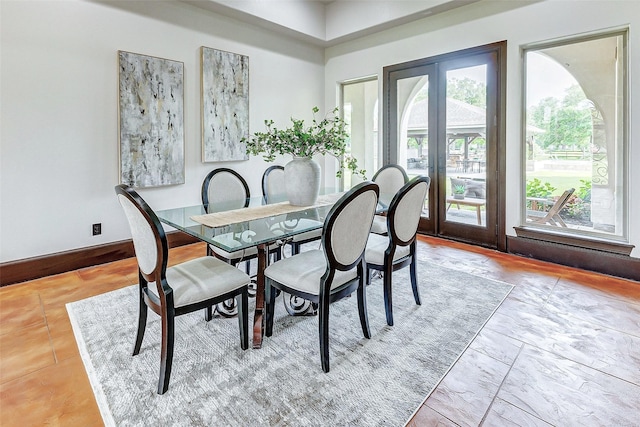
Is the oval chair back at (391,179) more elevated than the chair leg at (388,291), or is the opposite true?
the oval chair back at (391,179)

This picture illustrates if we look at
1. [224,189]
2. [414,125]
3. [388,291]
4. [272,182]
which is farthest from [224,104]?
[388,291]

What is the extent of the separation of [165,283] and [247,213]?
94cm

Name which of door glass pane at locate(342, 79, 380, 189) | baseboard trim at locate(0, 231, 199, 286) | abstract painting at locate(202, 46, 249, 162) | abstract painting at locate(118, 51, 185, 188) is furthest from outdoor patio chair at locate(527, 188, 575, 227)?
baseboard trim at locate(0, 231, 199, 286)

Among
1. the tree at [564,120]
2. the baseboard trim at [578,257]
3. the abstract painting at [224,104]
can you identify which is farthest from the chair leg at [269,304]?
the tree at [564,120]

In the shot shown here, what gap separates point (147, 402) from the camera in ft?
5.30

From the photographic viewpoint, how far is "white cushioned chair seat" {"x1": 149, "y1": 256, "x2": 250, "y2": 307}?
1.75 meters

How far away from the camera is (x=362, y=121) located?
225 inches

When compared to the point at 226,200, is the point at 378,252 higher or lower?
lower

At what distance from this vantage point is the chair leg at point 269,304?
2104mm

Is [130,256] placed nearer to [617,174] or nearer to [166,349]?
[166,349]

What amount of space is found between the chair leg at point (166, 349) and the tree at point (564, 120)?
4.00 m

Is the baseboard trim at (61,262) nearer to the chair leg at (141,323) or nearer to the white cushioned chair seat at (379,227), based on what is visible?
the chair leg at (141,323)

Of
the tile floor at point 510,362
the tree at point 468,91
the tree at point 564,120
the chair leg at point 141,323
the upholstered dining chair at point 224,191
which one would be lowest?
the tile floor at point 510,362

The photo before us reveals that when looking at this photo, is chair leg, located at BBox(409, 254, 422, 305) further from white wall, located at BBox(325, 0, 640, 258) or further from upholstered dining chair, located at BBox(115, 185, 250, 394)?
white wall, located at BBox(325, 0, 640, 258)
